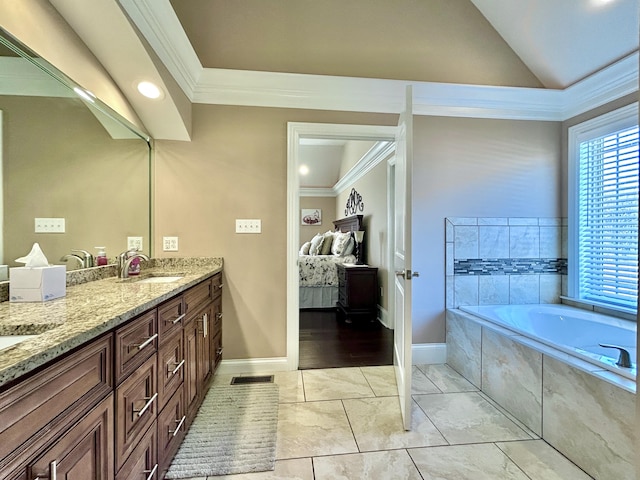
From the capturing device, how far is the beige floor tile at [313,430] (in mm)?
1617

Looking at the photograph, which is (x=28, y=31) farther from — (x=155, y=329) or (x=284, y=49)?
(x=284, y=49)

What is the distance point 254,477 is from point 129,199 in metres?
1.91

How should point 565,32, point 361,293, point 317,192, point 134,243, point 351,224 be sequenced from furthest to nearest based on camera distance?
point 317,192 → point 351,224 → point 361,293 → point 565,32 → point 134,243

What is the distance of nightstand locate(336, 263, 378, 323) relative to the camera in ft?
13.2

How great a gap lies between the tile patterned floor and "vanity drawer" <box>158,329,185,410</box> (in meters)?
0.46

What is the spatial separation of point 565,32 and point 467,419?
2.91m

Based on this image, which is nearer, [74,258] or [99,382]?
[99,382]

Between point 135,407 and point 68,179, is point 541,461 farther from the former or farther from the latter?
point 68,179

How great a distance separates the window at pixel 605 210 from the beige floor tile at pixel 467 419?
1401 millimetres

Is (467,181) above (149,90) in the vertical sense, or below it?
below

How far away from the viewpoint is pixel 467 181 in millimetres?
2766

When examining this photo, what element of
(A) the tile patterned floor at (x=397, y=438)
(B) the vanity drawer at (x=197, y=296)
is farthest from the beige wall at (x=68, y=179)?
(A) the tile patterned floor at (x=397, y=438)

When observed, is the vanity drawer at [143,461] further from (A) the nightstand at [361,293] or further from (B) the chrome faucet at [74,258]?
(A) the nightstand at [361,293]

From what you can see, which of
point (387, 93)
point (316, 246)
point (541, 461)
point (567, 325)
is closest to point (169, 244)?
point (387, 93)
